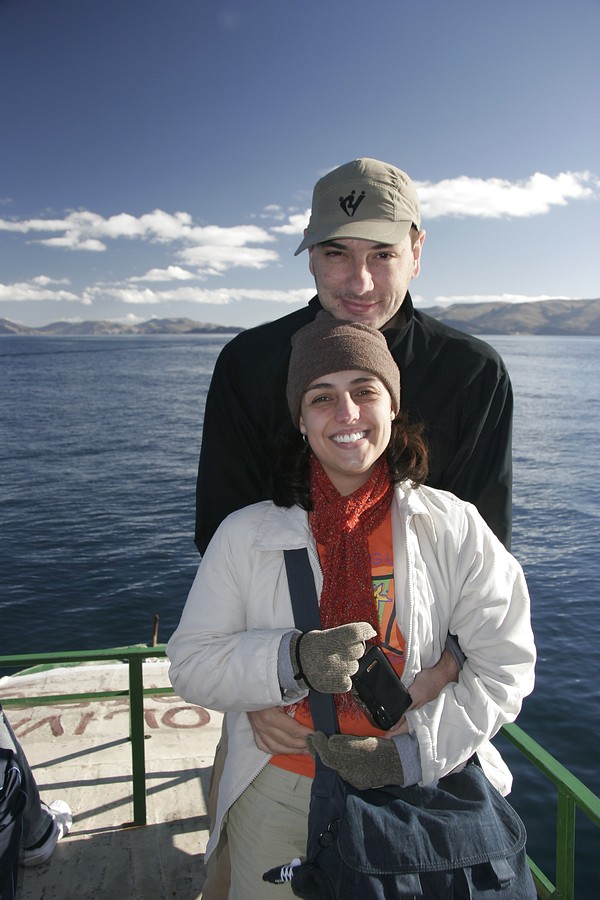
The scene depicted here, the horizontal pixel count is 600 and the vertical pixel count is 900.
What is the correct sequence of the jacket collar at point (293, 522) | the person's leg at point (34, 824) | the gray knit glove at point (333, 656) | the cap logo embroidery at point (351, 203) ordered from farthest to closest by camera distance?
the person's leg at point (34, 824) < the cap logo embroidery at point (351, 203) < the jacket collar at point (293, 522) < the gray knit glove at point (333, 656)

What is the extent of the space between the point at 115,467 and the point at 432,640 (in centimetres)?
4052

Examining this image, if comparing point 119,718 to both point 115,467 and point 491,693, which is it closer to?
point 491,693

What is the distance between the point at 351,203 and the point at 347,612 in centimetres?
164

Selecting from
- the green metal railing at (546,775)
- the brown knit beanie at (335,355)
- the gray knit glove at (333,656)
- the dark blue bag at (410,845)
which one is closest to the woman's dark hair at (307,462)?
the brown knit beanie at (335,355)

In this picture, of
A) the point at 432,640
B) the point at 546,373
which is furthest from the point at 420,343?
the point at 546,373

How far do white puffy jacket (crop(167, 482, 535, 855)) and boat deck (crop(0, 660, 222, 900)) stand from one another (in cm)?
207

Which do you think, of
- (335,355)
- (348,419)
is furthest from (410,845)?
(335,355)

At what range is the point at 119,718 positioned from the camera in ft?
23.9

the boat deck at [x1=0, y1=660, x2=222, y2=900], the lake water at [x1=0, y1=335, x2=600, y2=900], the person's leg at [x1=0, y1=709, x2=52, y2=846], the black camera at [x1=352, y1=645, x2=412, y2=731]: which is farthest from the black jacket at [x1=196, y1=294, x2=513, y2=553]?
the lake water at [x1=0, y1=335, x2=600, y2=900]

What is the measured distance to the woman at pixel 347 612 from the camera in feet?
7.72

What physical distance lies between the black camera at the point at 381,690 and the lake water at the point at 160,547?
9.96 meters

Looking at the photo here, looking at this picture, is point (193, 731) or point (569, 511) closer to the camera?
point (193, 731)

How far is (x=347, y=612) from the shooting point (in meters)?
2.52

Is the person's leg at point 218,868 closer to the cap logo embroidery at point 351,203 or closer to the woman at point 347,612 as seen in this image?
the woman at point 347,612
